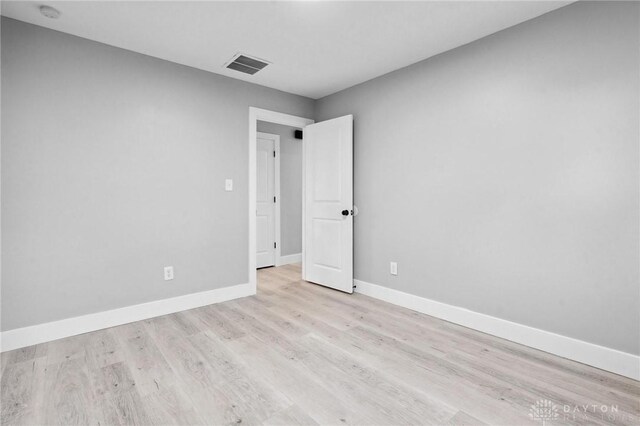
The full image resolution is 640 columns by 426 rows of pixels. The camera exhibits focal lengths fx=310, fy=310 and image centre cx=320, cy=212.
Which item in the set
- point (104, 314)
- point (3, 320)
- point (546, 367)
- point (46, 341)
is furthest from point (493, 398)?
point (3, 320)

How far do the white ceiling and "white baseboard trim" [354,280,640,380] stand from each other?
2.36 meters

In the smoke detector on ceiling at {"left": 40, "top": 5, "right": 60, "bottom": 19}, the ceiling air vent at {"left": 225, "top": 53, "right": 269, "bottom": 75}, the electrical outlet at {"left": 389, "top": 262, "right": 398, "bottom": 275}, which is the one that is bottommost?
the electrical outlet at {"left": 389, "top": 262, "right": 398, "bottom": 275}

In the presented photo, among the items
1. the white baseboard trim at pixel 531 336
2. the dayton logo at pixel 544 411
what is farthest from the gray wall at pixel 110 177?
the dayton logo at pixel 544 411

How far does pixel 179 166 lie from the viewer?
3.13 metres

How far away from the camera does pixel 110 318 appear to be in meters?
2.74

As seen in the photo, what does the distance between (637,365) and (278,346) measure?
7.65ft

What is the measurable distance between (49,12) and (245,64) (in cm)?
150

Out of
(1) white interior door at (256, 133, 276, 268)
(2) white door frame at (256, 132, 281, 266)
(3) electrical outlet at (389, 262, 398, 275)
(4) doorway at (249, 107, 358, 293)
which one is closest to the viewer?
(3) electrical outlet at (389, 262, 398, 275)

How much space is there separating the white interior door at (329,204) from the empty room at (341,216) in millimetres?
67

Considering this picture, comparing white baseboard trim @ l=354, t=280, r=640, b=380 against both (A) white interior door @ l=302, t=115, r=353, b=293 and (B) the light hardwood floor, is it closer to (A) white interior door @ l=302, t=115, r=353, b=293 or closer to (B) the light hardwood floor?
(B) the light hardwood floor

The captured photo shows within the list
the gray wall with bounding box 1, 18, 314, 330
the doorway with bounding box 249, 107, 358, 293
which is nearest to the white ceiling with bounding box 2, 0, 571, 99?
the gray wall with bounding box 1, 18, 314, 330

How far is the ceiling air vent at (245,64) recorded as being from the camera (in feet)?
9.81

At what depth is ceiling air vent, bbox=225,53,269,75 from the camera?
9.81ft

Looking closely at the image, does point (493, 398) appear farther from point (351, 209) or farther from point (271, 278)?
point (271, 278)
